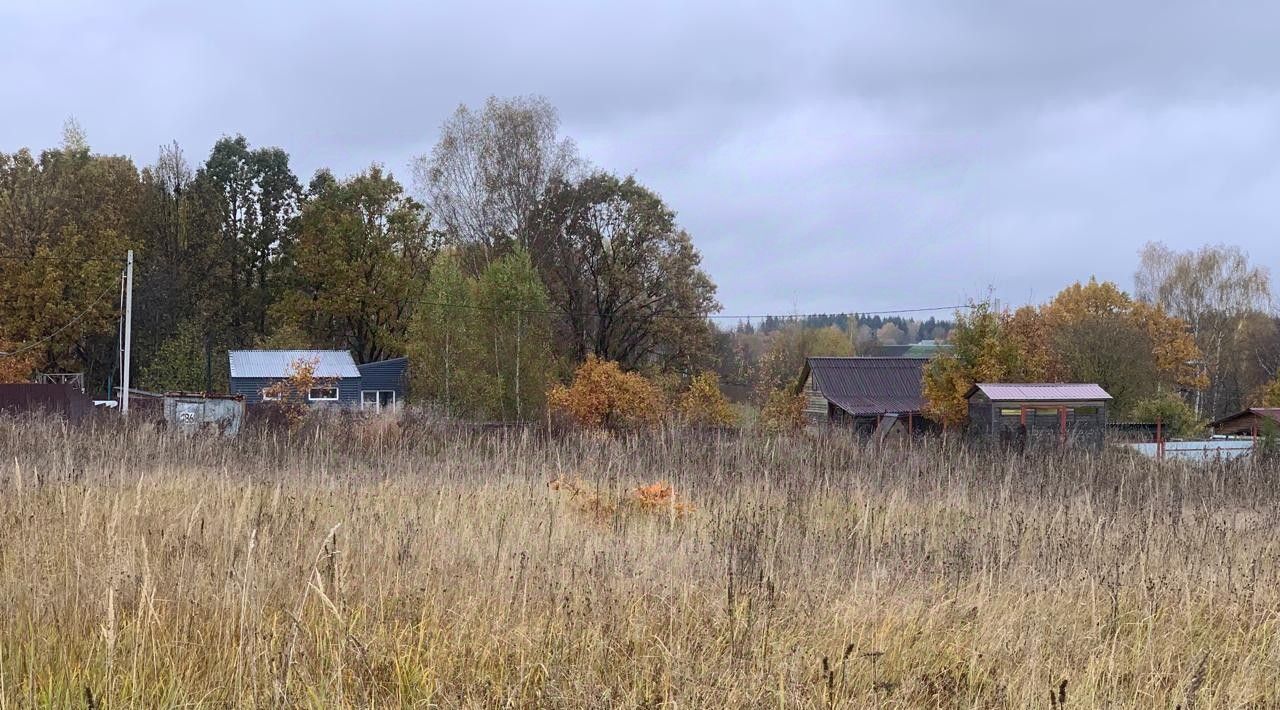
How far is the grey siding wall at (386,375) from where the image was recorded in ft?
141

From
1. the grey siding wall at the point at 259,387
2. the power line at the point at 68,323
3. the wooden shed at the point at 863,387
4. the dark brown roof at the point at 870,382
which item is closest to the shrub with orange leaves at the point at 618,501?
the grey siding wall at the point at 259,387

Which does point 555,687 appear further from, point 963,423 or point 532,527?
point 963,423

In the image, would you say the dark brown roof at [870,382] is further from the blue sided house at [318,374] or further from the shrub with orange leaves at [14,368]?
the shrub with orange leaves at [14,368]

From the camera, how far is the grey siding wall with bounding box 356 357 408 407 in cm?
4294

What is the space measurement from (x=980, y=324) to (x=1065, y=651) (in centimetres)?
3071

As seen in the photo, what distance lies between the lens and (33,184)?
41.7m

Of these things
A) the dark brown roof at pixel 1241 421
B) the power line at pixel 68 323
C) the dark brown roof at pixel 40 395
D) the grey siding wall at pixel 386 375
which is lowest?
the dark brown roof at pixel 1241 421

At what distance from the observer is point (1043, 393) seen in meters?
28.1

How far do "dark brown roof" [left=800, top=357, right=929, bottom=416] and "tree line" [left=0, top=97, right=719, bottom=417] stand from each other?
717 centimetres

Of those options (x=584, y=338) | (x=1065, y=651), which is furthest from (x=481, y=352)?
(x=1065, y=651)

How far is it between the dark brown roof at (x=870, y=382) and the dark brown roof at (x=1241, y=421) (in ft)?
36.5

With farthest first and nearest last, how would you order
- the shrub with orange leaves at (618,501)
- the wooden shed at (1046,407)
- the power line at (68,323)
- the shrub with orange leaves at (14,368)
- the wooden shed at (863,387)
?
the wooden shed at (863,387), the power line at (68,323), the shrub with orange leaves at (14,368), the wooden shed at (1046,407), the shrub with orange leaves at (618,501)

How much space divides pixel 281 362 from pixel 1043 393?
27020 mm

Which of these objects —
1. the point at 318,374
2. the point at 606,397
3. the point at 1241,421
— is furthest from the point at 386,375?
the point at 1241,421
